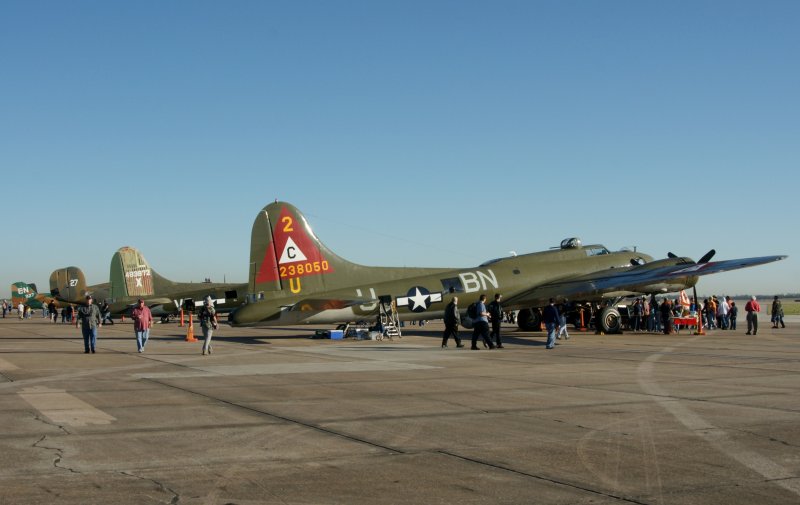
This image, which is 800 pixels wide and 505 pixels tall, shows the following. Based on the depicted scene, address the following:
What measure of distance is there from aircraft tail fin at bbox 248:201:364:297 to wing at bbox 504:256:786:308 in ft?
28.3

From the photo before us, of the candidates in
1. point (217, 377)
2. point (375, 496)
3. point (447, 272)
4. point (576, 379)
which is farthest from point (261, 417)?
point (447, 272)

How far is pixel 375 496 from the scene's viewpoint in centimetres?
654

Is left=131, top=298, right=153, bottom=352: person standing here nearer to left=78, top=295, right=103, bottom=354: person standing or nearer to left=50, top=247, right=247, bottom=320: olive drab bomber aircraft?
left=78, top=295, right=103, bottom=354: person standing

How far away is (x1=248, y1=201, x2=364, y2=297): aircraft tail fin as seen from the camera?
27.8 metres

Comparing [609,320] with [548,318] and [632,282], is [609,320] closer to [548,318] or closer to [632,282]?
[632,282]

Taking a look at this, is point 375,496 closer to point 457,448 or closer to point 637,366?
point 457,448

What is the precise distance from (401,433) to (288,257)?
1926 centimetres

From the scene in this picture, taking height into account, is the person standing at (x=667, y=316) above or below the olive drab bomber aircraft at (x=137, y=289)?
below

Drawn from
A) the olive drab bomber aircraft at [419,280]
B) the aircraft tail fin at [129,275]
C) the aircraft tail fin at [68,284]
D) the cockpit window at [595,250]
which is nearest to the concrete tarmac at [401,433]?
the olive drab bomber aircraft at [419,280]

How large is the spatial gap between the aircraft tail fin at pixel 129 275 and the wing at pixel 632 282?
35.3 meters

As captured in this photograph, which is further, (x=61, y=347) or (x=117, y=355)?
(x=61, y=347)

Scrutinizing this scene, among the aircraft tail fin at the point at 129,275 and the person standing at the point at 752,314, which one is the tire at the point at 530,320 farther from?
the aircraft tail fin at the point at 129,275

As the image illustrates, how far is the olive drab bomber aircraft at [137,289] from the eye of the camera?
52.1m

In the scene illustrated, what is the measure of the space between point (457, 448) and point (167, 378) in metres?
9.03
